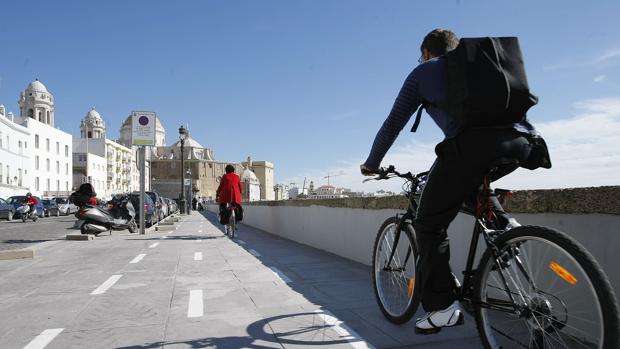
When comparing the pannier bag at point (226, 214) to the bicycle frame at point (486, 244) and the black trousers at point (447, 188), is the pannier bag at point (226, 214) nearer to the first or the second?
the black trousers at point (447, 188)

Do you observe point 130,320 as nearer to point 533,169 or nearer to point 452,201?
point 452,201

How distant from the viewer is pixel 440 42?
305cm

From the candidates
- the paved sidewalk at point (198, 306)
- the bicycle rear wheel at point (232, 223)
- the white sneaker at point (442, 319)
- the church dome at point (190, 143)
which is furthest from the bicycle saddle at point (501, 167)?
the church dome at point (190, 143)

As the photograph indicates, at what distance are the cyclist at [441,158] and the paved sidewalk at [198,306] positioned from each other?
542 mm

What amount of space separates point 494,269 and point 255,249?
7.63 metres

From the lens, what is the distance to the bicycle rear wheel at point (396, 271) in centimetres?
340

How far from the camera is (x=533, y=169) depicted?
2.60 metres

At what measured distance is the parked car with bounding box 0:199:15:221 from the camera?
2941 centimetres

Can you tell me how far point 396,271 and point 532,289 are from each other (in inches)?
58.1

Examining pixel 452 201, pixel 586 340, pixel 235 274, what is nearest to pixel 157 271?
pixel 235 274

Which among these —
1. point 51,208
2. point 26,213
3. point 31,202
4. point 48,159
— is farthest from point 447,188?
point 48,159

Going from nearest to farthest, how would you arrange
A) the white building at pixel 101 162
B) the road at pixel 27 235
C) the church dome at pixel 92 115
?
the road at pixel 27 235
the white building at pixel 101 162
the church dome at pixel 92 115

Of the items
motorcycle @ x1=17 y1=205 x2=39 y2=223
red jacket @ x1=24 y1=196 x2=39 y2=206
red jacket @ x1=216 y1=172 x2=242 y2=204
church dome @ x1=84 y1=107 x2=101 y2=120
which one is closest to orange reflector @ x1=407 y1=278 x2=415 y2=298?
red jacket @ x1=216 y1=172 x2=242 y2=204

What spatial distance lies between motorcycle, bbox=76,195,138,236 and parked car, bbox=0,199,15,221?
1892 cm
